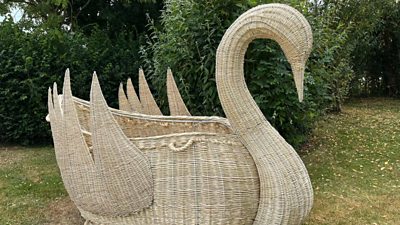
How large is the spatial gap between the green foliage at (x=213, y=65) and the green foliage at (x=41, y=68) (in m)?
1.66

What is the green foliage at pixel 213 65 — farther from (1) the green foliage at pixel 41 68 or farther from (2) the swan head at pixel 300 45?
(2) the swan head at pixel 300 45

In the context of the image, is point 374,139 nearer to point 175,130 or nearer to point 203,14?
point 203,14

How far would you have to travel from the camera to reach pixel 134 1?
7.55 m

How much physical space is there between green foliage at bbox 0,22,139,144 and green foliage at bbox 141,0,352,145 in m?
1.66

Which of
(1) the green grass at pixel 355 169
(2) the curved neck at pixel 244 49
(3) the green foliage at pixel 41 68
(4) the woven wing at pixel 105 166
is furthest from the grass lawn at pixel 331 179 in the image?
(2) the curved neck at pixel 244 49

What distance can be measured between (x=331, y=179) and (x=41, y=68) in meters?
4.36

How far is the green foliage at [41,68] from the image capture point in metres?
6.85

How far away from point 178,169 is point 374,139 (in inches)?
187

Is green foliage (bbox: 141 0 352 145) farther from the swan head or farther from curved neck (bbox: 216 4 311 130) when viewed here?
the swan head

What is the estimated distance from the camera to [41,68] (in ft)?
22.5

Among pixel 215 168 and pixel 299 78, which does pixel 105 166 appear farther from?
pixel 299 78

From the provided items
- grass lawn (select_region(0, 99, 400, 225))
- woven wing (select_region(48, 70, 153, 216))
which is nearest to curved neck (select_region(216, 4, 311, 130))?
woven wing (select_region(48, 70, 153, 216))

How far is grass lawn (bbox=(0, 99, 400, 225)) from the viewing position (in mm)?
4008

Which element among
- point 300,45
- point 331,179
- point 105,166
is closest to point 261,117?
point 300,45
